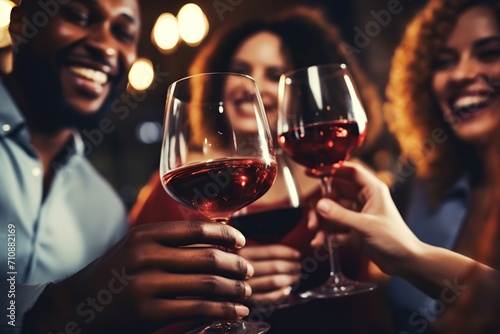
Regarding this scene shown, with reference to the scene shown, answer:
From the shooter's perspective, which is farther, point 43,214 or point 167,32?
point 167,32

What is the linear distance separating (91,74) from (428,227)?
1343 millimetres

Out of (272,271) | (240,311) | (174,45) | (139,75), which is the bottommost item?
(272,271)

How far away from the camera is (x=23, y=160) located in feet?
4.57

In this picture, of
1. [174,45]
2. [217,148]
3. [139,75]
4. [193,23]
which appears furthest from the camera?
[139,75]

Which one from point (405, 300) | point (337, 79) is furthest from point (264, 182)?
point (405, 300)

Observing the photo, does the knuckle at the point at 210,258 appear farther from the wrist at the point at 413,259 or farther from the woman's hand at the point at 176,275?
the wrist at the point at 413,259

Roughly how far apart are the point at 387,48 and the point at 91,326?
4.52 m

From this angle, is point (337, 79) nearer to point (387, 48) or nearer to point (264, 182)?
point (264, 182)

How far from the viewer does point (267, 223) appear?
36.6 inches

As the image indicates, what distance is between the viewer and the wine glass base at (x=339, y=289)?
82 centimetres

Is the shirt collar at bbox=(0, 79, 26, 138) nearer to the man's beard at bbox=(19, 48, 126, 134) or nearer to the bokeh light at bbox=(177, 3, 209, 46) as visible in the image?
the man's beard at bbox=(19, 48, 126, 134)
